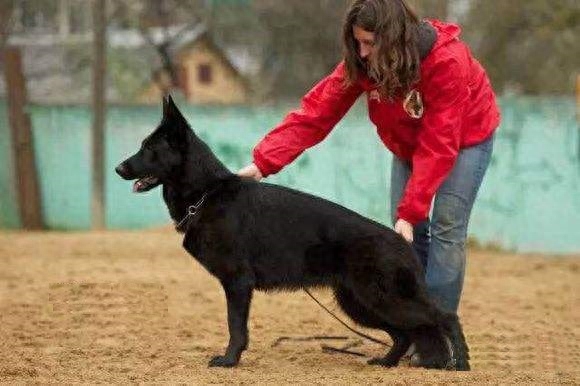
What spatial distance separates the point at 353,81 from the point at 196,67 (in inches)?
1733

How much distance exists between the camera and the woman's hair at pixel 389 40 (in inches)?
219

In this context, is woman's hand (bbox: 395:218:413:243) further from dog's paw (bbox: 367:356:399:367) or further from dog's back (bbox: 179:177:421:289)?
dog's paw (bbox: 367:356:399:367)

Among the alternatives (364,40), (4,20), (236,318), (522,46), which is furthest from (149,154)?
(522,46)

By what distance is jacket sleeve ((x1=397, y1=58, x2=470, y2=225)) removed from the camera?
579cm

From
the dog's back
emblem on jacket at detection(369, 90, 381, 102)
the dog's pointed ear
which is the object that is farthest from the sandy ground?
the dog's pointed ear

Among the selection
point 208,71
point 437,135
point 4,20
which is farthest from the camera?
point 208,71

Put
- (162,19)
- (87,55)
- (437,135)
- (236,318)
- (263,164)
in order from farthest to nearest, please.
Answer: (87,55) → (162,19) → (263,164) → (236,318) → (437,135)

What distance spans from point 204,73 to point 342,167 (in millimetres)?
33520

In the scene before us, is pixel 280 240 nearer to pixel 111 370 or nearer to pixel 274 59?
pixel 111 370

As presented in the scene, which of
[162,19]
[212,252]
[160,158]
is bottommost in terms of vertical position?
[212,252]

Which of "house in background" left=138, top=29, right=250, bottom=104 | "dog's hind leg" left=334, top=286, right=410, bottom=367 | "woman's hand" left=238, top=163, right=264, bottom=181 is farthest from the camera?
"house in background" left=138, top=29, right=250, bottom=104

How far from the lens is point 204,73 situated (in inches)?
1934

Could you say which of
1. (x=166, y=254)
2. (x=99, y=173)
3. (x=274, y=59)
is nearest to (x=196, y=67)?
(x=274, y=59)

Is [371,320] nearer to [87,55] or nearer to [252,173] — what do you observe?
[252,173]
